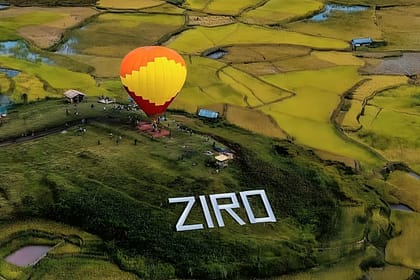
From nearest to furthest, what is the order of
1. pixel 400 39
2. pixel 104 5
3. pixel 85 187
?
1. pixel 85 187
2. pixel 400 39
3. pixel 104 5

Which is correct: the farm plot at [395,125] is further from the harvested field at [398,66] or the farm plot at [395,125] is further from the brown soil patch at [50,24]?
the brown soil patch at [50,24]

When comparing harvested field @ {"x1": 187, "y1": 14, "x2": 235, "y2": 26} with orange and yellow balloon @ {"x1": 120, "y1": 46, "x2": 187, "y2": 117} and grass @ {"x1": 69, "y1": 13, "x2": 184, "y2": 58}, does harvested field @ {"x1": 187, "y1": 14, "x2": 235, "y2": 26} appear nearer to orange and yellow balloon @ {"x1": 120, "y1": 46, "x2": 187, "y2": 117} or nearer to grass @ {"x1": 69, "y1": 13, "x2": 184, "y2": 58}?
grass @ {"x1": 69, "y1": 13, "x2": 184, "y2": 58}

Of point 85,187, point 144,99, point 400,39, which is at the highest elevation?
point 400,39

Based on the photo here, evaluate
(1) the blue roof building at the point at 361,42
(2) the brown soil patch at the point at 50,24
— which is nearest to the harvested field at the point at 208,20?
(2) the brown soil patch at the point at 50,24

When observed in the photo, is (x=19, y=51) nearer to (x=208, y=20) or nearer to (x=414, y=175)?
(x=208, y=20)

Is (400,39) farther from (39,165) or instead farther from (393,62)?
(39,165)

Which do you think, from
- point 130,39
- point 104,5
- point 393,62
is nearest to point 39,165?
point 130,39

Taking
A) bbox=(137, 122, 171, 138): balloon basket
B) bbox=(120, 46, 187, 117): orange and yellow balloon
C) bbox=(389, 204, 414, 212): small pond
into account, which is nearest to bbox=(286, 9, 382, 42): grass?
bbox=(389, 204, 414, 212): small pond

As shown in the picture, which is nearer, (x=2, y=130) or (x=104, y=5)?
(x=2, y=130)
